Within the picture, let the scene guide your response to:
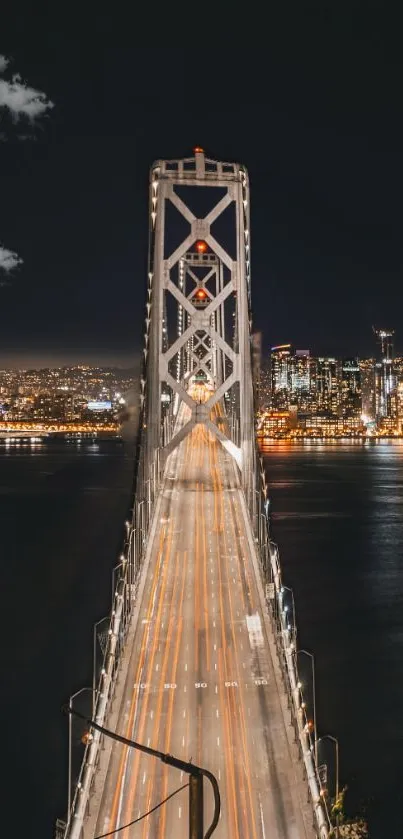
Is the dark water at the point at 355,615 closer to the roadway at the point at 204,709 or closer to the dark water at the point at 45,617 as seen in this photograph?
the roadway at the point at 204,709

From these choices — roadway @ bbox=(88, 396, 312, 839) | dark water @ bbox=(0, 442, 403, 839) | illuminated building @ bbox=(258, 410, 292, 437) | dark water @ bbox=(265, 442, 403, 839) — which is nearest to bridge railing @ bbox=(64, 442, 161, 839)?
roadway @ bbox=(88, 396, 312, 839)

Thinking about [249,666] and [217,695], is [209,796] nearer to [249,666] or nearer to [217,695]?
[217,695]

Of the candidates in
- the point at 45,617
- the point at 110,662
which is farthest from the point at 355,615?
the point at 110,662

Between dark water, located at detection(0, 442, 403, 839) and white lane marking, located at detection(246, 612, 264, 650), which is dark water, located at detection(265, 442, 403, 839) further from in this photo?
white lane marking, located at detection(246, 612, 264, 650)

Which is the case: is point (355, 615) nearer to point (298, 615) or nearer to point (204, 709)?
point (298, 615)

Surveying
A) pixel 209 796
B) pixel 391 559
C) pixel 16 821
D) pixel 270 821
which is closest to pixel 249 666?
pixel 209 796

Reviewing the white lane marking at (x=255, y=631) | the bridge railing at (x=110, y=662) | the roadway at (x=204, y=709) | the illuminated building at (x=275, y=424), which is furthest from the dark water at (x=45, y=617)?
the illuminated building at (x=275, y=424)
